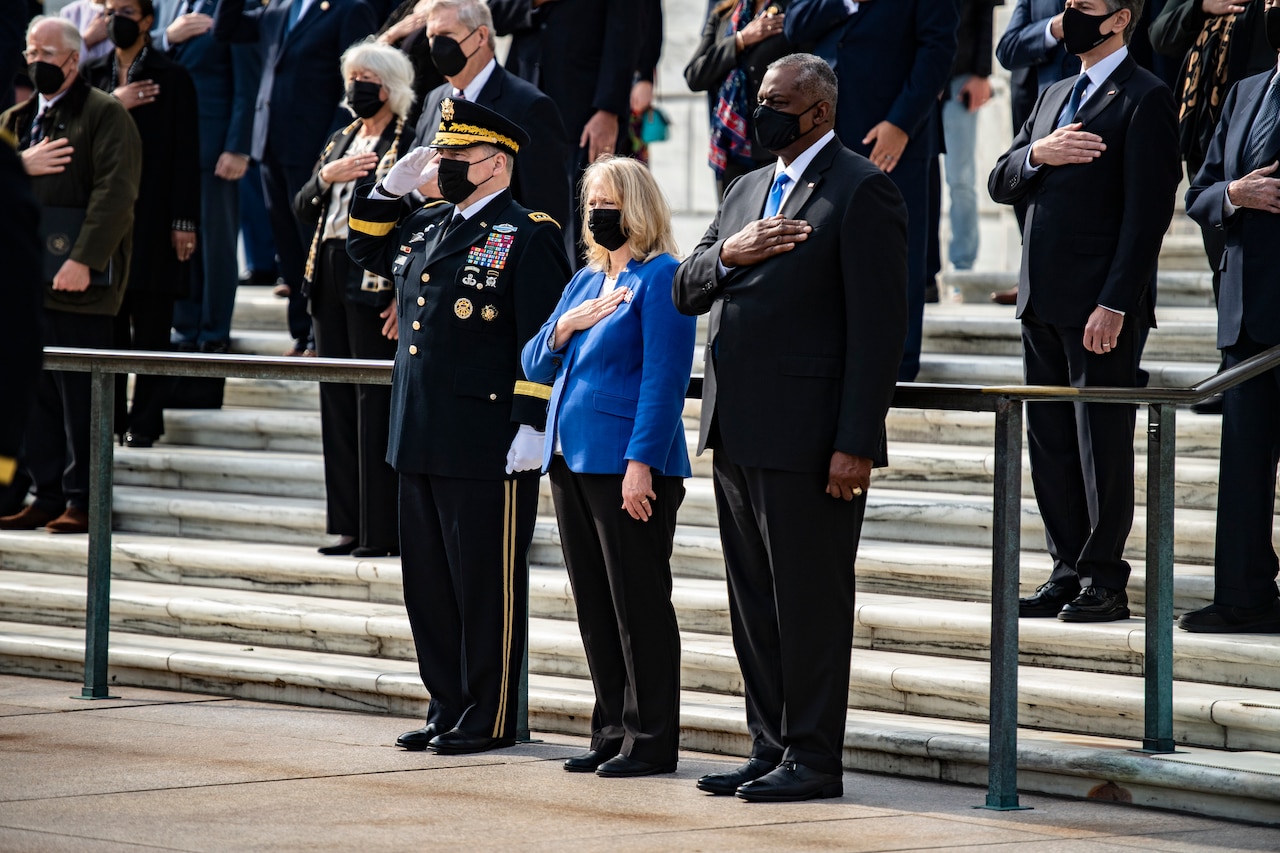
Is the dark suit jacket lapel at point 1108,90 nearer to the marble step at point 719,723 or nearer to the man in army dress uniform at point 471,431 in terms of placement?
the man in army dress uniform at point 471,431

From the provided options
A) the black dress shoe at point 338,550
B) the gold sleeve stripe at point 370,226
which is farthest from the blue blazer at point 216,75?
the gold sleeve stripe at point 370,226

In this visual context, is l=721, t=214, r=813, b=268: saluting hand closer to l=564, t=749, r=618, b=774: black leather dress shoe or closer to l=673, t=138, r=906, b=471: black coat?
l=673, t=138, r=906, b=471: black coat

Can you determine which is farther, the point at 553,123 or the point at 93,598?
the point at 553,123

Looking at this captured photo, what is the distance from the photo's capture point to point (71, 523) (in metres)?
7.89

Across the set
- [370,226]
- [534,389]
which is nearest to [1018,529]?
[534,389]

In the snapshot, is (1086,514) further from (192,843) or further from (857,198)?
(192,843)

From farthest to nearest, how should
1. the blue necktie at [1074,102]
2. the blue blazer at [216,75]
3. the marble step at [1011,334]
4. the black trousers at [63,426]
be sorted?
the blue blazer at [216,75] < the black trousers at [63,426] < the marble step at [1011,334] < the blue necktie at [1074,102]

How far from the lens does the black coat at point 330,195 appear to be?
714 cm

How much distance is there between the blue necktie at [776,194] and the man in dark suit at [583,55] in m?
2.95

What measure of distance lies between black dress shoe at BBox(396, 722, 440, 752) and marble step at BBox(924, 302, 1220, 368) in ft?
10.8

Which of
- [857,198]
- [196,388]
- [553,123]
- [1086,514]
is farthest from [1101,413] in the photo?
[196,388]

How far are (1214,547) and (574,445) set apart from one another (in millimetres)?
2157

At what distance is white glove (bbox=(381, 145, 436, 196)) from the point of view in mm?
5727

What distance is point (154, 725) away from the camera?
5.78 metres
